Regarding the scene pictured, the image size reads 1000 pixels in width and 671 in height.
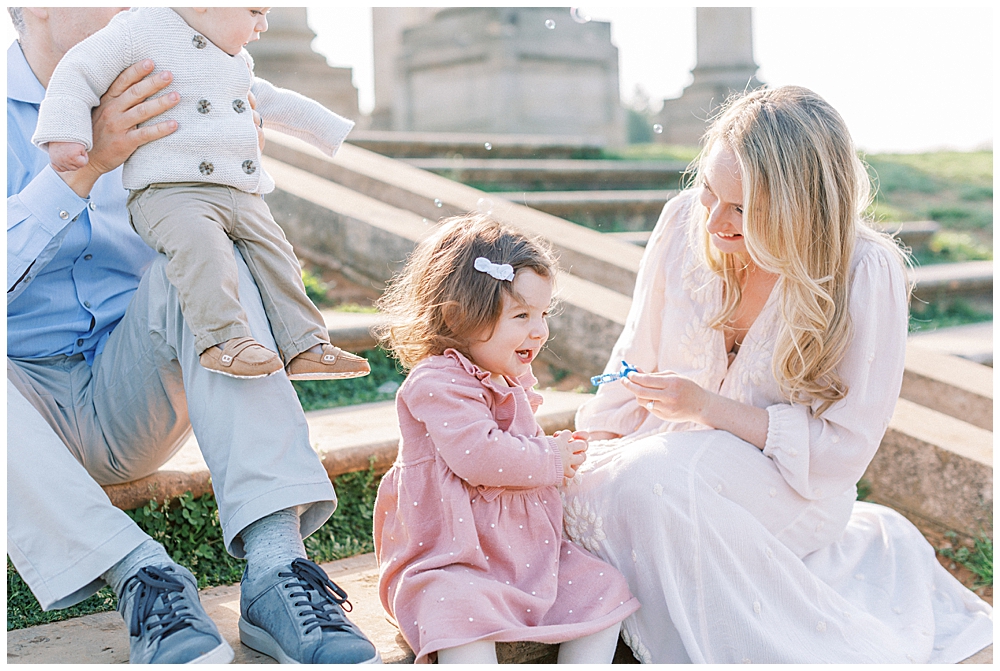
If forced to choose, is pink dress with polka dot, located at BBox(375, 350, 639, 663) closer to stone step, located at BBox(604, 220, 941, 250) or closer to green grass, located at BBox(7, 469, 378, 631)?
green grass, located at BBox(7, 469, 378, 631)

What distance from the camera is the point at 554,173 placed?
5664mm

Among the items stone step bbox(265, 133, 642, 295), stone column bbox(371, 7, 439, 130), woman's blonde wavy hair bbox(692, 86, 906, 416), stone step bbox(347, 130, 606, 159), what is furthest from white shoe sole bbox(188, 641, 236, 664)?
stone column bbox(371, 7, 439, 130)

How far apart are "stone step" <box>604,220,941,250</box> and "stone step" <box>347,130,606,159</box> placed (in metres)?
0.87

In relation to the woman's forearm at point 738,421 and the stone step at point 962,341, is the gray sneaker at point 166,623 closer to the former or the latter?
the woman's forearm at point 738,421

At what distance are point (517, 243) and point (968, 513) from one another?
1.70 meters

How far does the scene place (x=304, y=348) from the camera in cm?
194

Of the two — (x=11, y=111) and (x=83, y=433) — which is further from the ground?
(x=11, y=111)

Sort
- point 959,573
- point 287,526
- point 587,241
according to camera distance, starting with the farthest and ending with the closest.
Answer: point 587,241
point 959,573
point 287,526

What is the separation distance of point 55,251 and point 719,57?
8294 mm

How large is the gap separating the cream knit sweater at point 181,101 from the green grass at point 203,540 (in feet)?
2.53

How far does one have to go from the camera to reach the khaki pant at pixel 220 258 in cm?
177

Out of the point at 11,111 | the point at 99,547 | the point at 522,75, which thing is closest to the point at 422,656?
the point at 99,547

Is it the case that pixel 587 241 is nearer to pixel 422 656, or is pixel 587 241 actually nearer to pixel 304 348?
pixel 304 348

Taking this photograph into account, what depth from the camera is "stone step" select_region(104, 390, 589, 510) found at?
2094 mm
